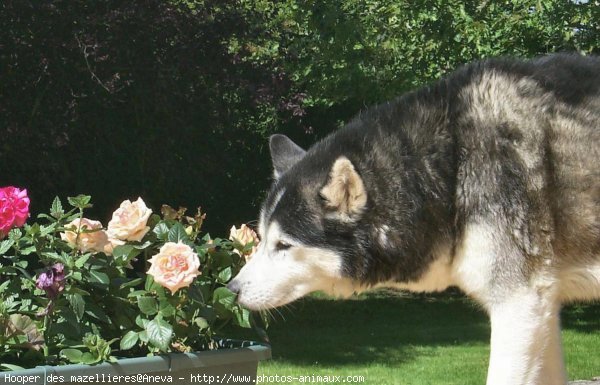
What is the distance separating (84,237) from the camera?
307 centimetres

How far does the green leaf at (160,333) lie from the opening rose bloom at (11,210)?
23.4 inches

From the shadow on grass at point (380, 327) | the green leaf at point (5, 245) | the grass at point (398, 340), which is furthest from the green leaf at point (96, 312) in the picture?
the shadow on grass at point (380, 327)

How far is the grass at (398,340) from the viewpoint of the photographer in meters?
9.44

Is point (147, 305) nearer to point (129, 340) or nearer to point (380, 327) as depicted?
point (129, 340)

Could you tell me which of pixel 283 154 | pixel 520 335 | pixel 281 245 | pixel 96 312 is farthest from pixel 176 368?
pixel 283 154

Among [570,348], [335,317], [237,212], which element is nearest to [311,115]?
[237,212]

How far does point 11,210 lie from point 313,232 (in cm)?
141

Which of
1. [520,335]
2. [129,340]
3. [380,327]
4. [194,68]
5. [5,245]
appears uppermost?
[194,68]

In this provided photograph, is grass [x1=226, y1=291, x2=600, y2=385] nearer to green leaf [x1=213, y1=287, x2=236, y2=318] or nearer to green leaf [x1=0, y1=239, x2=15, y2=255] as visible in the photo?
green leaf [x1=213, y1=287, x2=236, y2=318]

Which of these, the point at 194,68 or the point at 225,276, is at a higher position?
the point at 194,68

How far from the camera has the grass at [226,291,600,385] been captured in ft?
31.0

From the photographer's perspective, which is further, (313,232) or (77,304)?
(313,232)

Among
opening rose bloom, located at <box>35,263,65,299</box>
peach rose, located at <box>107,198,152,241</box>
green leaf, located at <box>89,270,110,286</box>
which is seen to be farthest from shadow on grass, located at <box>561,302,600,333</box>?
opening rose bloom, located at <box>35,263,65,299</box>

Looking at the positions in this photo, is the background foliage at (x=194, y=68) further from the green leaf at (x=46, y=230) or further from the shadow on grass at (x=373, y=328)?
the green leaf at (x=46, y=230)
